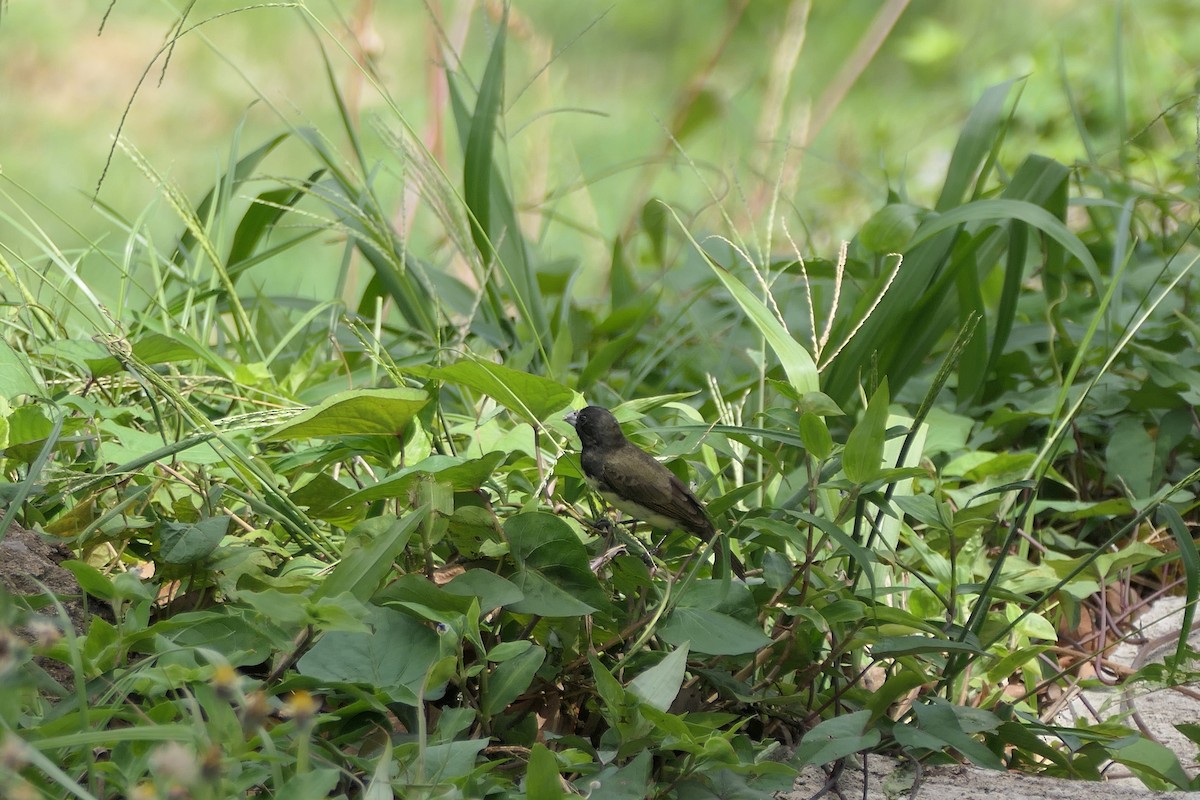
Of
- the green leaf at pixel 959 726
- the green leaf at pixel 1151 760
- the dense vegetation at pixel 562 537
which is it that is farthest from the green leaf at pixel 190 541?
the green leaf at pixel 1151 760

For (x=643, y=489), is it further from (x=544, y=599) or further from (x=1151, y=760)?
(x=1151, y=760)

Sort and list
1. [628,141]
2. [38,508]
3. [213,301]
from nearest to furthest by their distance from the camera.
→ [38,508] → [213,301] → [628,141]

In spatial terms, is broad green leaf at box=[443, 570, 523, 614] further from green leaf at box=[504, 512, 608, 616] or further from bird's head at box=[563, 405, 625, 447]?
bird's head at box=[563, 405, 625, 447]

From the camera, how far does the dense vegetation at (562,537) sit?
3.83 ft

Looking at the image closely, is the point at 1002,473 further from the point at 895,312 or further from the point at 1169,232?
the point at 1169,232

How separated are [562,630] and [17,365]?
1005mm

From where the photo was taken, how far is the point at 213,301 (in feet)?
8.34

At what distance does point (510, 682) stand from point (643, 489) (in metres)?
0.31

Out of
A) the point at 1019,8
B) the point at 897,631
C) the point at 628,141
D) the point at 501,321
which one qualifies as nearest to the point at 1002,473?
the point at 897,631

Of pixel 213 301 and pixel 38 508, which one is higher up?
pixel 213 301

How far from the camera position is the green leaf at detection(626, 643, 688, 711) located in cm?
120

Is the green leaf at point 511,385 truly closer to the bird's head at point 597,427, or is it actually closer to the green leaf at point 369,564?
the bird's head at point 597,427

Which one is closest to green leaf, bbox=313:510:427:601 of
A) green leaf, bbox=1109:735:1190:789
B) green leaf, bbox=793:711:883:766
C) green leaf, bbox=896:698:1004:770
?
green leaf, bbox=793:711:883:766

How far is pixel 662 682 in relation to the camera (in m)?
1.22
